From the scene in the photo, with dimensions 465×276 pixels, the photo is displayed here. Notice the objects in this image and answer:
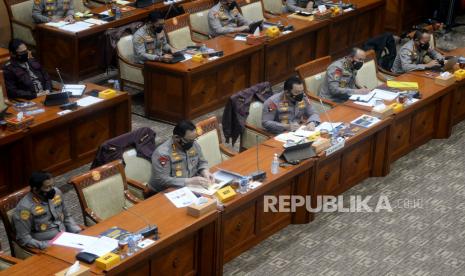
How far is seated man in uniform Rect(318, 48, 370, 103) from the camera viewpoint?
944 cm

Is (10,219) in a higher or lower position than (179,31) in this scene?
lower

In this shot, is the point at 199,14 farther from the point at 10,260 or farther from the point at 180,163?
the point at 10,260

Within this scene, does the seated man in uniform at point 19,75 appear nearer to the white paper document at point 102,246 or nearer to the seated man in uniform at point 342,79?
the seated man in uniform at point 342,79

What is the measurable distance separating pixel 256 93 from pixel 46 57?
12.2 ft

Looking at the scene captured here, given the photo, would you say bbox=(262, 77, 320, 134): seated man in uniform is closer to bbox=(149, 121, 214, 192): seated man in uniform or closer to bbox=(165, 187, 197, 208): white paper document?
bbox=(149, 121, 214, 192): seated man in uniform

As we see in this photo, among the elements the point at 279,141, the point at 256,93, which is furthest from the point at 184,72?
the point at 279,141

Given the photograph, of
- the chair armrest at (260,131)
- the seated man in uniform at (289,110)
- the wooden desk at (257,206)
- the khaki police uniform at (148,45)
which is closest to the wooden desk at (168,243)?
the wooden desk at (257,206)

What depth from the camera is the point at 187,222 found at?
6559mm

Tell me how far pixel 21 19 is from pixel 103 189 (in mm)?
5262

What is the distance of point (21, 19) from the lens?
1162 centimetres

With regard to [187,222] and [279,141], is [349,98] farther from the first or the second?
[187,222]

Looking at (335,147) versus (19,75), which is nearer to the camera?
(335,147)

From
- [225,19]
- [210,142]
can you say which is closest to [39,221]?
[210,142]

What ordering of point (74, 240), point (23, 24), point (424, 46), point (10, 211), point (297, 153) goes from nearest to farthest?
point (74, 240), point (10, 211), point (297, 153), point (424, 46), point (23, 24)
